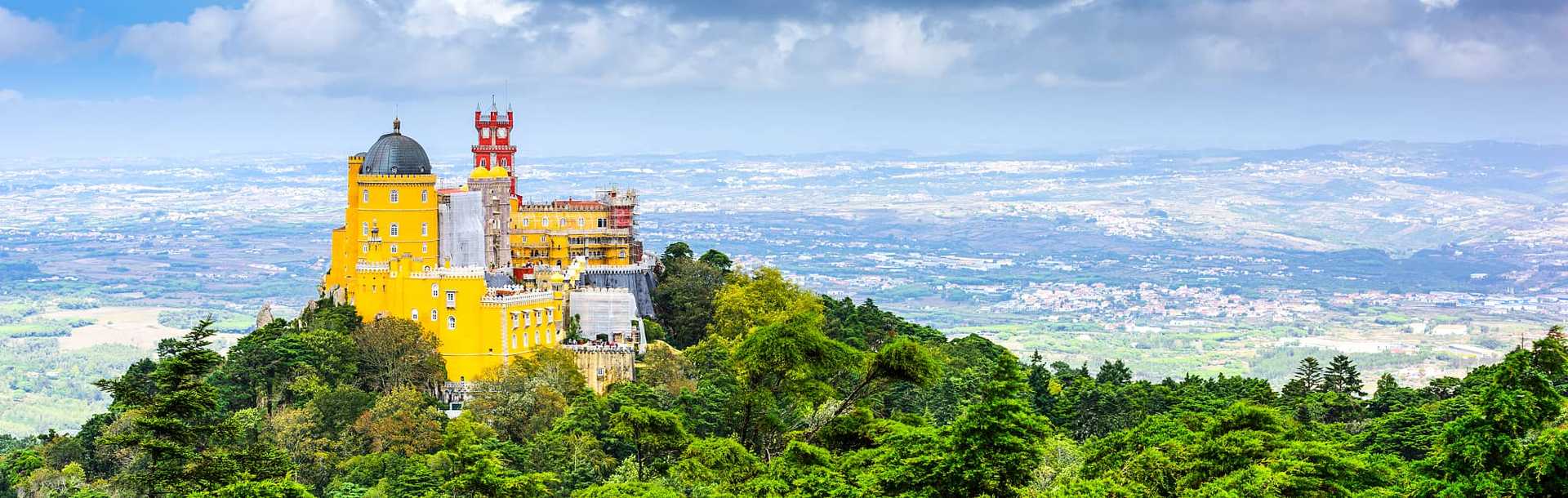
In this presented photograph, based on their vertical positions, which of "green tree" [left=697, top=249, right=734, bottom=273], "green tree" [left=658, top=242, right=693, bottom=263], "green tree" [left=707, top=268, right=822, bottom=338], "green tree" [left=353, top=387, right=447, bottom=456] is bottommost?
"green tree" [left=353, top=387, right=447, bottom=456]

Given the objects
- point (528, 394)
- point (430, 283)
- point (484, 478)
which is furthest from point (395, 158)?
point (484, 478)

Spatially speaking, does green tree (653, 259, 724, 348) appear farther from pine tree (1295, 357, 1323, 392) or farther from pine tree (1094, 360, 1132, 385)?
pine tree (1295, 357, 1323, 392)

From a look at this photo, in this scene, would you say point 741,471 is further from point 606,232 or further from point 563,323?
point 606,232

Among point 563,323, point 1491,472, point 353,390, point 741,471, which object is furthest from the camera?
point 563,323

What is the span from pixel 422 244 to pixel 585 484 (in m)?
25.6

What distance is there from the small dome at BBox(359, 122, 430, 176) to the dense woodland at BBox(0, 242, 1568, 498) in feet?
21.4

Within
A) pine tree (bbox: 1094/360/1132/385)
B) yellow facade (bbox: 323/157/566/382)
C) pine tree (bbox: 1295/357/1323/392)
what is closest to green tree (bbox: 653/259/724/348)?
yellow facade (bbox: 323/157/566/382)

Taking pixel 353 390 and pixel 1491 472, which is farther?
pixel 353 390

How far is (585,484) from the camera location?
58750mm

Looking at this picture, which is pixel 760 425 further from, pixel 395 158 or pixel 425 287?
pixel 395 158

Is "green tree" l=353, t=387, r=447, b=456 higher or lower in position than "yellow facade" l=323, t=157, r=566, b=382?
lower

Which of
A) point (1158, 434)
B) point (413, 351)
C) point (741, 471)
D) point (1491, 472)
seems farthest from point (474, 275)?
point (1491, 472)

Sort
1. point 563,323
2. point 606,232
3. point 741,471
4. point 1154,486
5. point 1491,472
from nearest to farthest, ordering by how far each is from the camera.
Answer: point 1491,472 < point 1154,486 < point 741,471 < point 563,323 < point 606,232

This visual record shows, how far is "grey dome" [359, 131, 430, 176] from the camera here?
79688mm
